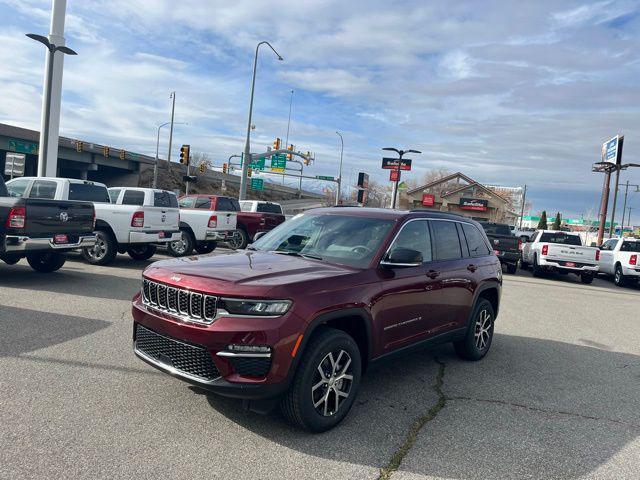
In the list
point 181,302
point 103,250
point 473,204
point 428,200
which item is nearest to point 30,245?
point 103,250

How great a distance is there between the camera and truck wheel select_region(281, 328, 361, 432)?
3.62 m

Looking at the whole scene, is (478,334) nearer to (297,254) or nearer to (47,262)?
(297,254)

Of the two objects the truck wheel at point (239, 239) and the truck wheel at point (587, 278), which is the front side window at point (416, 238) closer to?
the truck wheel at point (239, 239)

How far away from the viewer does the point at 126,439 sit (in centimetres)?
349

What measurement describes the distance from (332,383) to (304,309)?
0.69 metres

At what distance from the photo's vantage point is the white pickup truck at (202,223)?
15.0 m

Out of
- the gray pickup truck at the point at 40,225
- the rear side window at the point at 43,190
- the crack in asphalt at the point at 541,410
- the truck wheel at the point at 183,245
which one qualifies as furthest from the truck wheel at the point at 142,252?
the crack in asphalt at the point at 541,410

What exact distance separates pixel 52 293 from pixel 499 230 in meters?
16.1

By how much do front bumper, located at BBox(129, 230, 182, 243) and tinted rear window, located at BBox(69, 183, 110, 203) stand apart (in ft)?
3.90

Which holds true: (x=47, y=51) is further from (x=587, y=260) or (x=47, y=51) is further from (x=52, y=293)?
(x=587, y=260)

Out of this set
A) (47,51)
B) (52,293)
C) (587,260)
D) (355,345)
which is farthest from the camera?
(47,51)

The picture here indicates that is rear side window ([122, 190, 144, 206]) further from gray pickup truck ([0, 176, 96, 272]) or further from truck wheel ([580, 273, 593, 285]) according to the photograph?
truck wheel ([580, 273, 593, 285])

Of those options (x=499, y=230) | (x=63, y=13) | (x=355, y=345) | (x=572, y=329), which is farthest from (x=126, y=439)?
(x=63, y=13)

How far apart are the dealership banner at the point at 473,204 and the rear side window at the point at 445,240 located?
67454 mm
